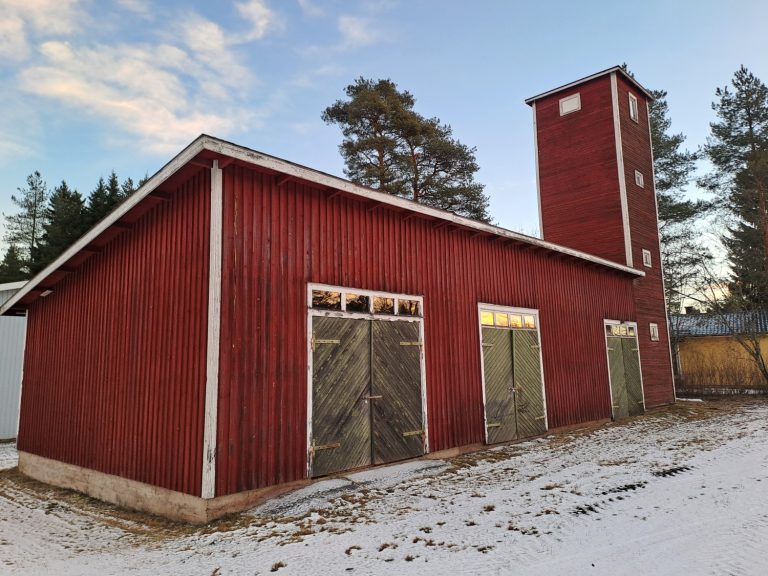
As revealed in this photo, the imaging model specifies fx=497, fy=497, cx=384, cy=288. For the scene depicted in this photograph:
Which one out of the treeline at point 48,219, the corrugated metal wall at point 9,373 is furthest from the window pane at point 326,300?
the treeline at point 48,219

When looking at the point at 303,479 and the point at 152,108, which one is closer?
the point at 303,479

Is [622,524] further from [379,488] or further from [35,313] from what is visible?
[35,313]

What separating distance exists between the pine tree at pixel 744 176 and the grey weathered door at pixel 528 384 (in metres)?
23.0

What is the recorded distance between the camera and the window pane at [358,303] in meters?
7.29

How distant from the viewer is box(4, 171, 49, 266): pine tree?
35375 millimetres

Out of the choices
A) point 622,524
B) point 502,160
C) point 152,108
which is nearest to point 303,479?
point 622,524

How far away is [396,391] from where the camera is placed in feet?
25.0

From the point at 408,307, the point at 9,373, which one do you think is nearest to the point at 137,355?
the point at 408,307

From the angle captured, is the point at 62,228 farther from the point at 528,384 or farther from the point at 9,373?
the point at 528,384

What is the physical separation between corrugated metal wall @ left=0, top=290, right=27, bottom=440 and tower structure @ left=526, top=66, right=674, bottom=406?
1703cm

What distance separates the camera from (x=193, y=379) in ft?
19.7

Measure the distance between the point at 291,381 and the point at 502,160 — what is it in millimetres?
21825

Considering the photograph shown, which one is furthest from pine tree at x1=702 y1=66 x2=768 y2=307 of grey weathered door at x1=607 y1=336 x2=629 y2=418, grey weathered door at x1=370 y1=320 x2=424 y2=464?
grey weathered door at x1=370 y1=320 x2=424 y2=464

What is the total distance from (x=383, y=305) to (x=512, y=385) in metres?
3.78
